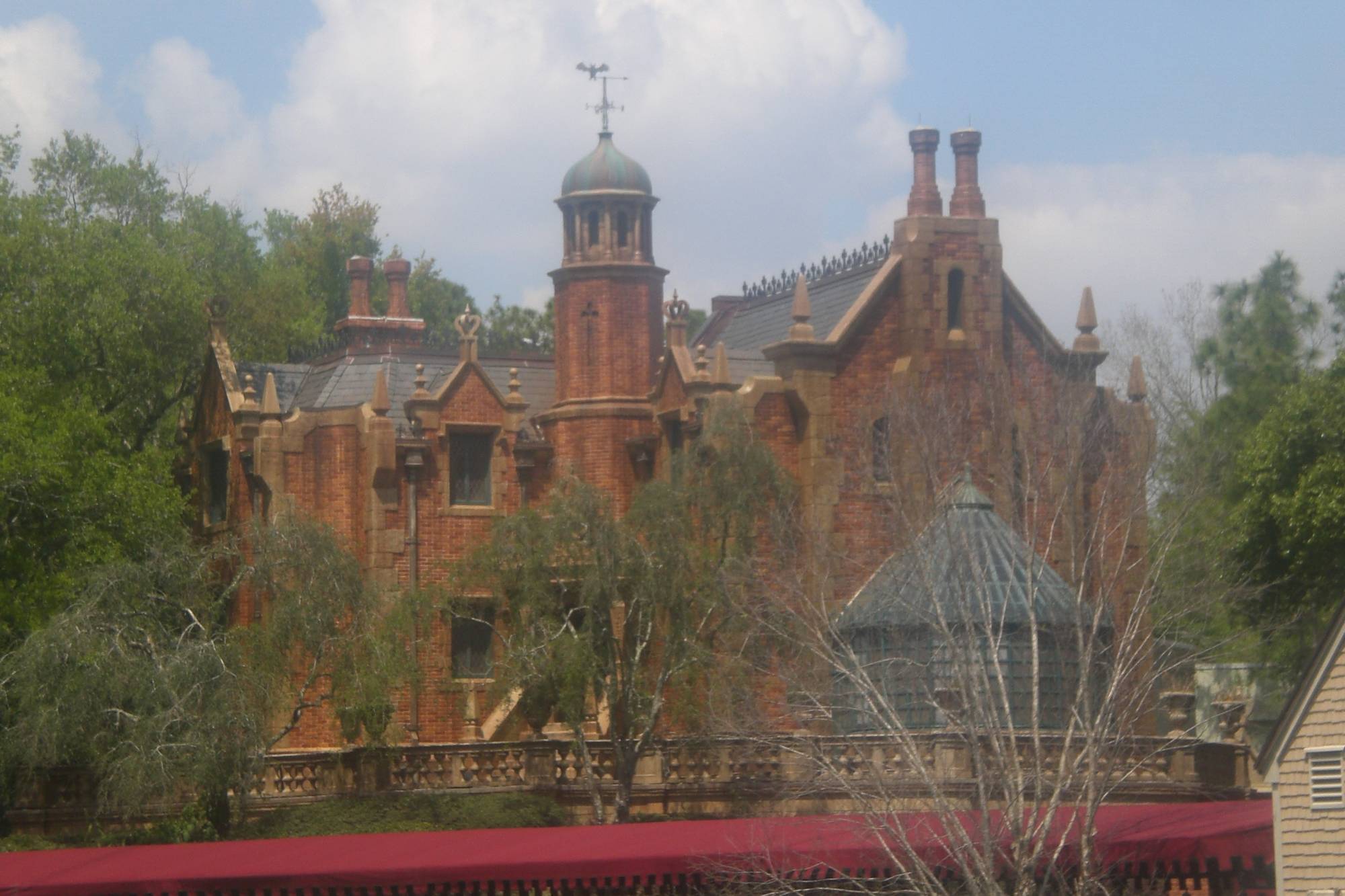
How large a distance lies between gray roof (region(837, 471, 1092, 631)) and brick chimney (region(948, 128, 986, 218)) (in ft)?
21.7

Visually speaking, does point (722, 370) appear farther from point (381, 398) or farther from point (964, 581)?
point (964, 581)

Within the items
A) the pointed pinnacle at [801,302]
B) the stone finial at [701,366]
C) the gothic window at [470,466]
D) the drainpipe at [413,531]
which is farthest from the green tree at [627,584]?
the gothic window at [470,466]

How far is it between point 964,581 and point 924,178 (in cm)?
1582

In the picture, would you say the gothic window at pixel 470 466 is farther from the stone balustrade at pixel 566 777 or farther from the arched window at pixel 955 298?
the arched window at pixel 955 298

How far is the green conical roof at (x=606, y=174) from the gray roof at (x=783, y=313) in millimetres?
3853

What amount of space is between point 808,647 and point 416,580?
12857 mm

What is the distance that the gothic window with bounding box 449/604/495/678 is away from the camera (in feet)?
134

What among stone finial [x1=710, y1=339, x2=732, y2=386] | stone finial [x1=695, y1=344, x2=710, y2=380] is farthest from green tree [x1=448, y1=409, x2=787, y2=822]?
stone finial [x1=695, y1=344, x2=710, y2=380]

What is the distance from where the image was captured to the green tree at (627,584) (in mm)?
34375

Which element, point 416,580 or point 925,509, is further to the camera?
point 416,580

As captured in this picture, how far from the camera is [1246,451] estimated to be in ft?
149

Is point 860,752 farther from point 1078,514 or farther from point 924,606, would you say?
point 1078,514

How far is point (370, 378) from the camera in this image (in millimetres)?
44312

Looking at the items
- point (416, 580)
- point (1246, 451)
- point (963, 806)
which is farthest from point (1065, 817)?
point (1246, 451)
